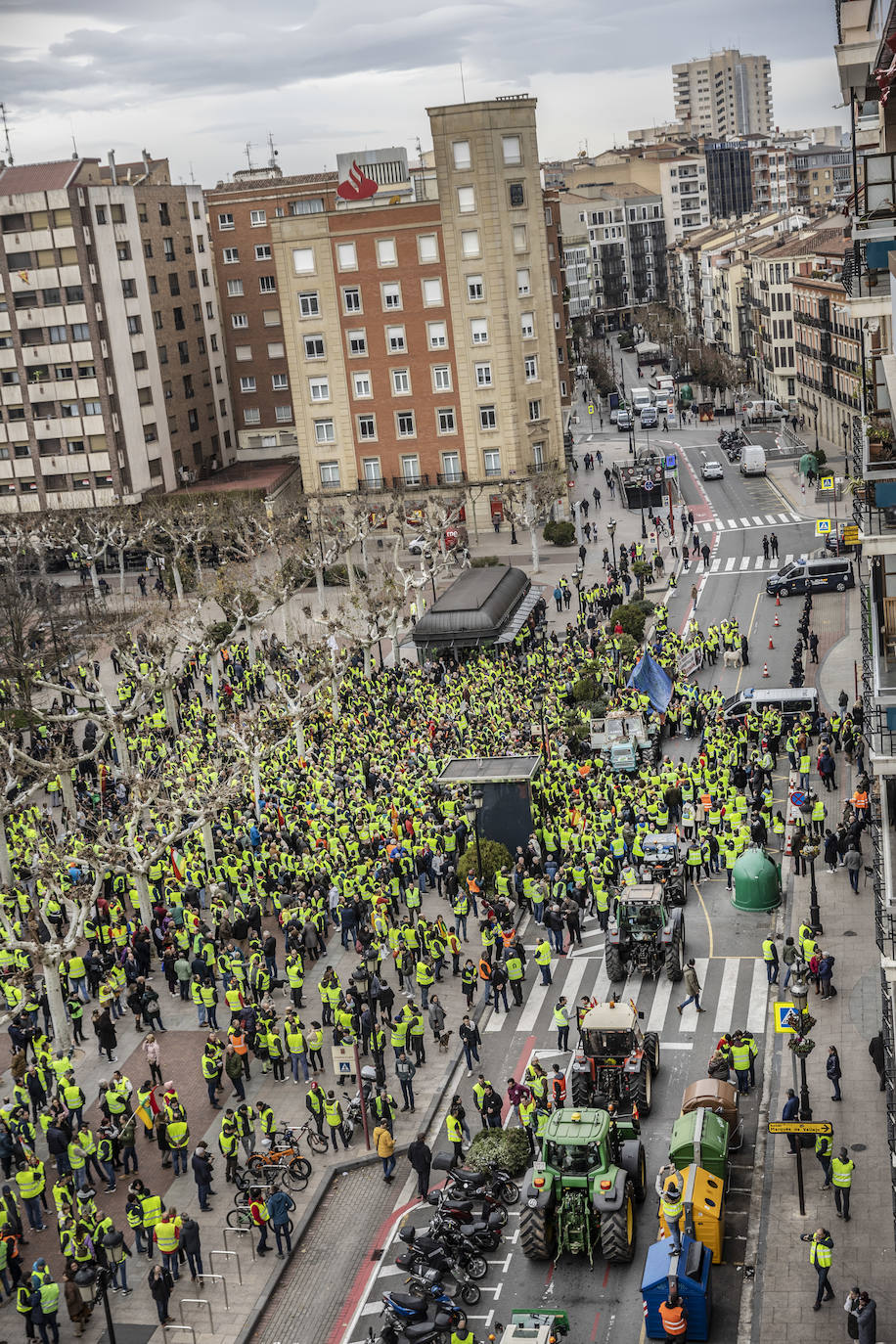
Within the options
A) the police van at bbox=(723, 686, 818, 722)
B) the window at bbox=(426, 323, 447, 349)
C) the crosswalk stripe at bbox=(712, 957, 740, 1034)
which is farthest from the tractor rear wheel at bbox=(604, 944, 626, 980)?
the window at bbox=(426, 323, 447, 349)

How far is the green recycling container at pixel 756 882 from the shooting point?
3500 centimetres

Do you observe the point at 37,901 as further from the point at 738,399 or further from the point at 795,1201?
the point at 738,399

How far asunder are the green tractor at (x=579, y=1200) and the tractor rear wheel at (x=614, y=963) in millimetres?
8500

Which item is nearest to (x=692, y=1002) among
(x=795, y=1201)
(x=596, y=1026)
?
(x=596, y=1026)

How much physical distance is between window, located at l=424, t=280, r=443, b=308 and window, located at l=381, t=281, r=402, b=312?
1.49 metres

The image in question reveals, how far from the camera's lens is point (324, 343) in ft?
284

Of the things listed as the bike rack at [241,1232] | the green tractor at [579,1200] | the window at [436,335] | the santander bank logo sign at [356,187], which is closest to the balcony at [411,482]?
the window at [436,335]

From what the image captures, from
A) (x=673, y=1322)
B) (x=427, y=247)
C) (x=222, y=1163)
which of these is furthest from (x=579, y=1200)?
(x=427, y=247)

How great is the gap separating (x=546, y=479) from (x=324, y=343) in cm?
1568

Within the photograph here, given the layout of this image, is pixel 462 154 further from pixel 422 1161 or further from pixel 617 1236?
pixel 617 1236

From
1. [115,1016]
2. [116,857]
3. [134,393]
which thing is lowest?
[115,1016]

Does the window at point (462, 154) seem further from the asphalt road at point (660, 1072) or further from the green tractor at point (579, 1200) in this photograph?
the green tractor at point (579, 1200)

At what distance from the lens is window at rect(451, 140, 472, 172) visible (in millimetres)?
82562

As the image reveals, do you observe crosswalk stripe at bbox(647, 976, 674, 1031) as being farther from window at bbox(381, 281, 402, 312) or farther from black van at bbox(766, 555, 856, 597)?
window at bbox(381, 281, 402, 312)
